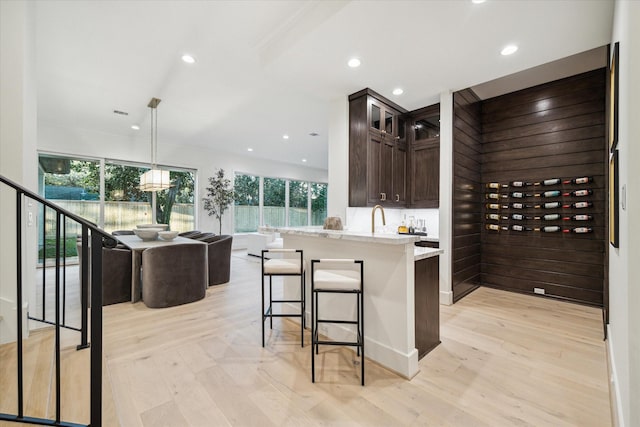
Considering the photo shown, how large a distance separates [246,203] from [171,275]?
5.34 meters

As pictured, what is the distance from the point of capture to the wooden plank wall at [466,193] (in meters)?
3.71

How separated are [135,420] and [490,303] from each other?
12.6 feet

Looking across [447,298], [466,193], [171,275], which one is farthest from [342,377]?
[466,193]

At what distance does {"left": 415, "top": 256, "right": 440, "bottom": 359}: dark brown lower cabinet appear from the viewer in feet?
7.30

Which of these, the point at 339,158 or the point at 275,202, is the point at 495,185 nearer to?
the point at 339,158

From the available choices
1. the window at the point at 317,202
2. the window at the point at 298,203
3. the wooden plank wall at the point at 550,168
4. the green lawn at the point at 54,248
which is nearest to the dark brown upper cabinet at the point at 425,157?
the wooden plank wall at the point at 550,168

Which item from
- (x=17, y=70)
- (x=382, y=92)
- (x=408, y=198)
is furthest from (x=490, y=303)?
(x=17, y=70)

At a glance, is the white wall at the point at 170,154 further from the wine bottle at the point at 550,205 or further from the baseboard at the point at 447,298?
the wine bottle at the point at 550,205

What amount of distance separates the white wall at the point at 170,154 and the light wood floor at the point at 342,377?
4.71m

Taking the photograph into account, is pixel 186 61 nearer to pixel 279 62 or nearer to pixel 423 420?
pixel 279 62

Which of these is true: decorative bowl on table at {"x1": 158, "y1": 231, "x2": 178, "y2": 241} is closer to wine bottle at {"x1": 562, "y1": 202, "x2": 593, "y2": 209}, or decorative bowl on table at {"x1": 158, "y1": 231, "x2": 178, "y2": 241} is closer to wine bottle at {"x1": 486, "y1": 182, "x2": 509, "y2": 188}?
wine bottle at {"x1": 486, "y1": 182, "x2": 509, "y2": 188}

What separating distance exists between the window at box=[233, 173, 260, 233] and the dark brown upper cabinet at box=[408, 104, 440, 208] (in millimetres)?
5544

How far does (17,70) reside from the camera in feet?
7.55

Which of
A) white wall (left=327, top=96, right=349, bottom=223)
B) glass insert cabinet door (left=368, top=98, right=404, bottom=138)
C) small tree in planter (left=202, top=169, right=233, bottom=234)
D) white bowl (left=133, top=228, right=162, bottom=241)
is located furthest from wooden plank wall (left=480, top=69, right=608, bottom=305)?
small tree in planter (left=202, top=169, right=233, bottom=234)
